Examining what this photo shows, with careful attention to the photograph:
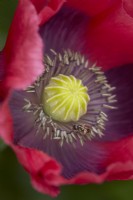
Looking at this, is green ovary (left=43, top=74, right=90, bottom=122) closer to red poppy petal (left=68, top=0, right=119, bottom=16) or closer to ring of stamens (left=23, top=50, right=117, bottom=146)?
ring of stamens (left=23, top=50, right=117, bottom=146)

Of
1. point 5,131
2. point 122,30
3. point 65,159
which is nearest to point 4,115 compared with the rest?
point 5,131

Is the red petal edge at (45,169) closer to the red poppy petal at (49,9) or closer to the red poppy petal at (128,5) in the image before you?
the red poppy petal at (49,9)

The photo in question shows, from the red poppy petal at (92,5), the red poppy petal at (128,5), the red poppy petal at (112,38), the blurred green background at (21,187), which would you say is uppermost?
the red poppy petal at (92,5)

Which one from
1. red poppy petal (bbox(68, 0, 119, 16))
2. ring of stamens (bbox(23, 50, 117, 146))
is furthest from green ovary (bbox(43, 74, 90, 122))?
red poppy petal (bbox(68, 0, 119, 16))

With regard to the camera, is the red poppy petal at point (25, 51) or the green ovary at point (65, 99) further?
the green ovary at point (65, 99)

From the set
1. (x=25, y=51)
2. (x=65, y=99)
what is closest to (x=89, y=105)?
(x=65, y=99)

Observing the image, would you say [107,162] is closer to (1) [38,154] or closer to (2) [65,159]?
(2) [65,159]

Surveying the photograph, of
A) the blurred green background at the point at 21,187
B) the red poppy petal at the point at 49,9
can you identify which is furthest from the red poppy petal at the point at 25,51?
the blurred green background at the point at 21,187
